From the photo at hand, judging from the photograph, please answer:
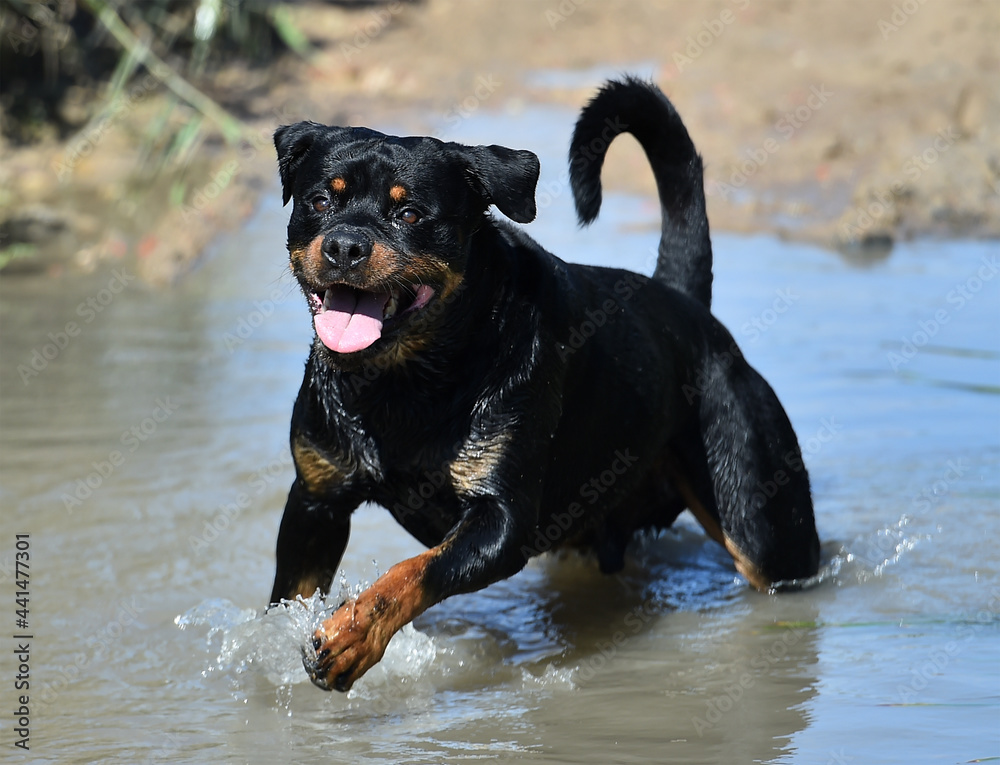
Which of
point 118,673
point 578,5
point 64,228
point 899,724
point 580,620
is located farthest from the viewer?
point 578,5

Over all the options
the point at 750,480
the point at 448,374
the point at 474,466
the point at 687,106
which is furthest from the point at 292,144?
the point at 687,106

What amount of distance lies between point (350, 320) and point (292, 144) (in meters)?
0.59

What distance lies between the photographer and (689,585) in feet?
15.5

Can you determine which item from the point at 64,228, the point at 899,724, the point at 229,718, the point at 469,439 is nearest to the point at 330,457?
the point at 469,439

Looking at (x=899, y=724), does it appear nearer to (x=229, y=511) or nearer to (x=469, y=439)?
(x=469, y=439)

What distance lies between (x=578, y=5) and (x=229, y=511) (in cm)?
1467

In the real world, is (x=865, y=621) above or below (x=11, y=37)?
below
